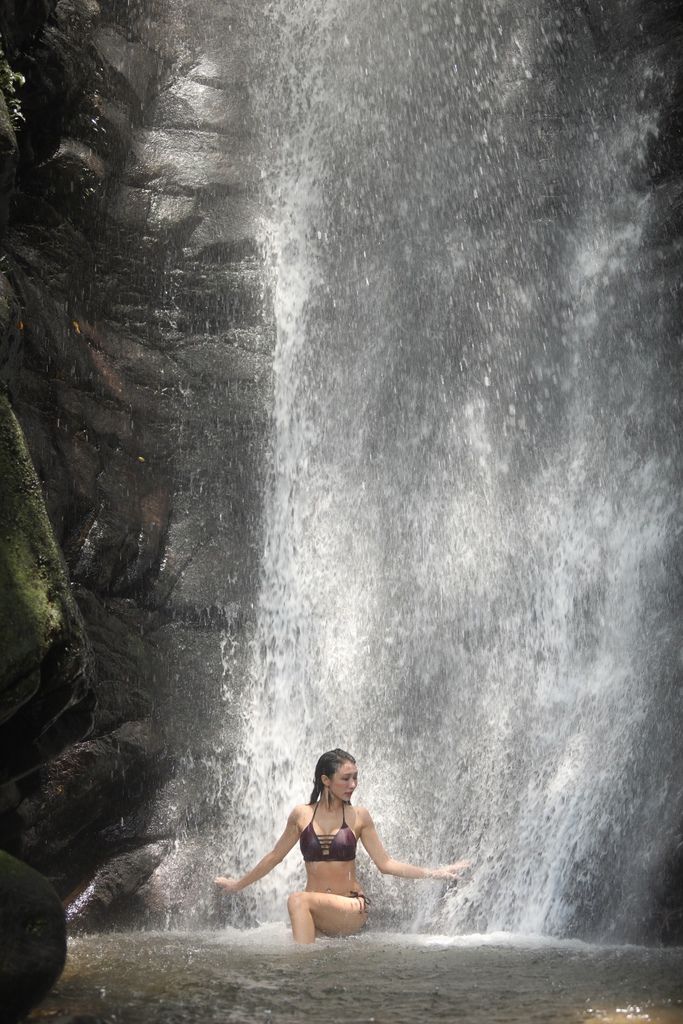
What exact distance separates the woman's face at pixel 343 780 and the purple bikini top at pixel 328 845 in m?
0.25

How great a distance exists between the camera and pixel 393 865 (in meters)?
6.29

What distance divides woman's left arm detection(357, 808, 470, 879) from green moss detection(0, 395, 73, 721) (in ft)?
8.73

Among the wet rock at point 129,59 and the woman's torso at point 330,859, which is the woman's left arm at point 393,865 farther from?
the wet rock at point 129,59

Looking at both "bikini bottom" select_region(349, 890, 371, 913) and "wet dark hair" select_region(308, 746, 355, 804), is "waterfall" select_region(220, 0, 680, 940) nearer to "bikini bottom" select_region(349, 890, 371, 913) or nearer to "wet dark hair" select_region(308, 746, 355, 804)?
"bikini bottom" select_region(349, 890, 371, 913)

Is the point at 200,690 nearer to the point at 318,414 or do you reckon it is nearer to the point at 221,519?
the point at 221,519

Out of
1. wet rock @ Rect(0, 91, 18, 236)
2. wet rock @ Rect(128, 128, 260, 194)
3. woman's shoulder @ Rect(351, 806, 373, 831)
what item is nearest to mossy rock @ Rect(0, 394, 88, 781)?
wet rock @ Rect(0, 91, 18, 236)

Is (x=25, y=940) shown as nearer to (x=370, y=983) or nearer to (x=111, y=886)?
(x=370, y=983)

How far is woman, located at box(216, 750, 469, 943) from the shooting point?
608cm

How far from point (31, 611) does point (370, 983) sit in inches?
91.1

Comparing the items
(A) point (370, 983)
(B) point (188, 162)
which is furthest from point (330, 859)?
(B) point (188, 162)

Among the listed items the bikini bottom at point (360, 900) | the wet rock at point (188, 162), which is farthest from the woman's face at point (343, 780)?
the wet rock at point (188, 162)

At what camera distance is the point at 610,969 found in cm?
483

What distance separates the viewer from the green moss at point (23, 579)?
453cm

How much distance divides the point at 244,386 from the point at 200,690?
3.43m
